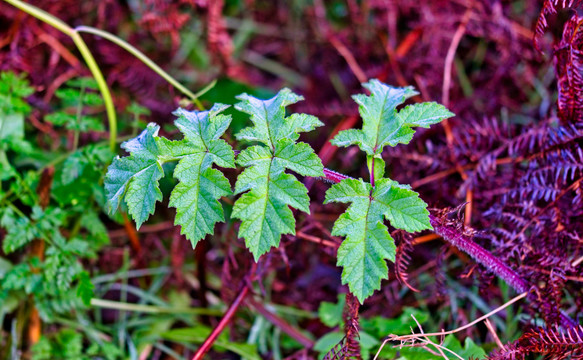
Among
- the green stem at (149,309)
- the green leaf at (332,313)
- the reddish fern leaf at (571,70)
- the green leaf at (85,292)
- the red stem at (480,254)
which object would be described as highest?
the reddish fern leaf at (571,70)

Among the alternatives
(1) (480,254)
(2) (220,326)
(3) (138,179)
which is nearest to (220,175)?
(3) (138,179)

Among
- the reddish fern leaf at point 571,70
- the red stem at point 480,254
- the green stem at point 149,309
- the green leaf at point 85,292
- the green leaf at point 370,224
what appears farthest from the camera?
the green stem at point 149,309

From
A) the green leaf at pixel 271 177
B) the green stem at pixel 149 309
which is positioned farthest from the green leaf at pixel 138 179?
the green stem at pixel 149 309

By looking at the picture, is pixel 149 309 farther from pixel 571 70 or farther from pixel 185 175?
pixel 571 70

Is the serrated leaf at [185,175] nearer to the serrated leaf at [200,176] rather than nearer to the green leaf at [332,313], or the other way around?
the serrated leaf at [200,176]

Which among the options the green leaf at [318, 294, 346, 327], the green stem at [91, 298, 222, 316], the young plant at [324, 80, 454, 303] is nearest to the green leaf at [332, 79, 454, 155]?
the young plant at [324, 80, 454, 303]

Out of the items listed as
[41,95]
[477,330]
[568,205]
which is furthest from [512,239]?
[41,95]
